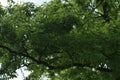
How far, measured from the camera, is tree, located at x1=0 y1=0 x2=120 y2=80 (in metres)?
21.4

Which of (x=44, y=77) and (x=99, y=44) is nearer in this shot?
(x=99, y=44)

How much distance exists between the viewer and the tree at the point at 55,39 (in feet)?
70.3

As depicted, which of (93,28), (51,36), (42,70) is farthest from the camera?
(42,70)

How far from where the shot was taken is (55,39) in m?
21.5

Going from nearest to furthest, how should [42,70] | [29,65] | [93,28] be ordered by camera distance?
[93,28] < [29,65] < [42,70]

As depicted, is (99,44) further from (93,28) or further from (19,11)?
(19,11)

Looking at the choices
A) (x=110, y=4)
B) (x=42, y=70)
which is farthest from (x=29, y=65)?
(x=110, y=4)

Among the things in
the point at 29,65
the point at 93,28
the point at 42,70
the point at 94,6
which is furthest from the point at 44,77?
the point at 93,28

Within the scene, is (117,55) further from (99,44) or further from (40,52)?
(40,52)

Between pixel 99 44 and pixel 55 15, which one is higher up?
pixel 55 15

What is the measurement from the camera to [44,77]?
3023cm

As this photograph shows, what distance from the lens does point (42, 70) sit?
90.9 feet

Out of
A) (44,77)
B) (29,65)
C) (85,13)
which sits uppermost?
(85,13)

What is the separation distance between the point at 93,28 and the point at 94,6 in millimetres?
5931
